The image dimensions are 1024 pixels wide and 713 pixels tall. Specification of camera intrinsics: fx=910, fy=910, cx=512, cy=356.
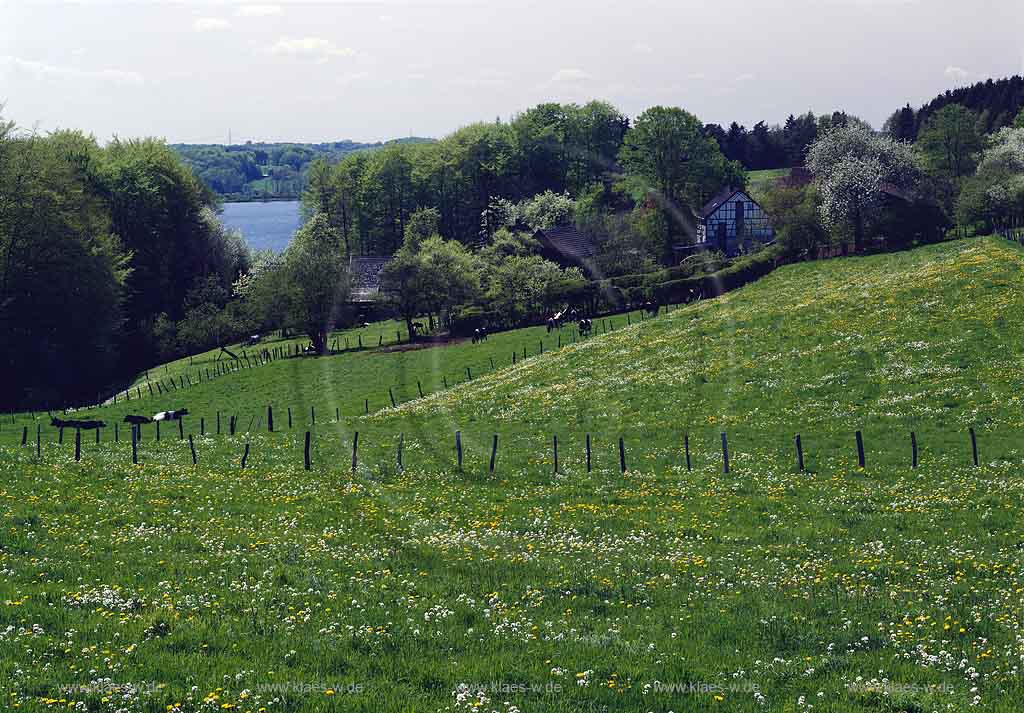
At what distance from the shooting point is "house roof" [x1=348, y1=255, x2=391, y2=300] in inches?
4361

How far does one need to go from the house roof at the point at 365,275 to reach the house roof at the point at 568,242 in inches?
779

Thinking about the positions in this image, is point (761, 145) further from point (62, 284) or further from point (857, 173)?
point (62, 284)

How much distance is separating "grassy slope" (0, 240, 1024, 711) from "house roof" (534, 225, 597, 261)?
214ft

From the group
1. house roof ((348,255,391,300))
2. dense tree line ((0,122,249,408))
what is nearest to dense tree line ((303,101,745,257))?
house roof ((348,255,391,300))

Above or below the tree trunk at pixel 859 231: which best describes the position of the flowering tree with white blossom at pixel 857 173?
above

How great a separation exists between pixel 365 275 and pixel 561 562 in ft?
334

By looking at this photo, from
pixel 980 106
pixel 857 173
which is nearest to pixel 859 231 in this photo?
pixel 857 173

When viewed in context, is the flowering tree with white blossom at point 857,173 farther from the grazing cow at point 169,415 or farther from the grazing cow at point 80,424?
the grazing cow at point 80,424

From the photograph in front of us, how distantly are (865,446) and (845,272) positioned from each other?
48.1 m

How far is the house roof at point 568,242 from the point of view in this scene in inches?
4252

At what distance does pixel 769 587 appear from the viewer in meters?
17.0

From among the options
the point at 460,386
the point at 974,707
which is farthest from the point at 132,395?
the point at 974,707

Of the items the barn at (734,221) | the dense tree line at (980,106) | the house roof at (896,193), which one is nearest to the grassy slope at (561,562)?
the house roof at (896,193)

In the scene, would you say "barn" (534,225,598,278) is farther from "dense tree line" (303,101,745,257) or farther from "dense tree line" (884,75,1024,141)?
"dense tree line" (884,75,1024,141)
